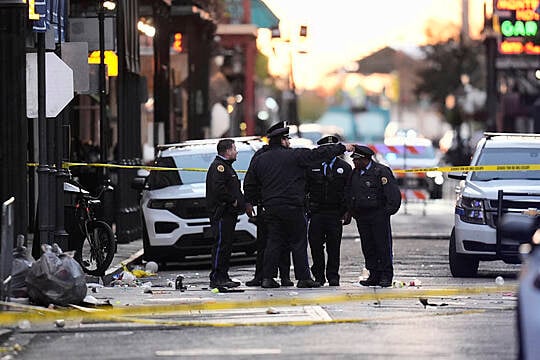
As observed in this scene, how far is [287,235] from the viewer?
1791 centimetres

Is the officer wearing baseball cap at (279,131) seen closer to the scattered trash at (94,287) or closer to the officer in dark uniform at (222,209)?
the officer in dark uniform at (222,209)

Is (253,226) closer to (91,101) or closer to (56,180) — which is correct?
(56,180)

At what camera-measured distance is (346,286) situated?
18219 millimetres

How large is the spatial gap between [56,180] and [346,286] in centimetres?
384

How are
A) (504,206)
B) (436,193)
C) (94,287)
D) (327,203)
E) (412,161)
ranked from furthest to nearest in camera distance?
(412,161)
(436,193)
(504,206)
(327,203)
(94,287)

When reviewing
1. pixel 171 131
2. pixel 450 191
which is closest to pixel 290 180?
pixel 171 131

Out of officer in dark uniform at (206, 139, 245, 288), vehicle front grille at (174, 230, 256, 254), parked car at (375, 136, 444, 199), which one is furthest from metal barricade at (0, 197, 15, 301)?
parked car at (375, 136, 444, 199)

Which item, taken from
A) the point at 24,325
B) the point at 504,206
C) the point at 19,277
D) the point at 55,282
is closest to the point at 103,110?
the point at 504,206

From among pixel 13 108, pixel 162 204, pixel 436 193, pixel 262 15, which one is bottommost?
pixel 436 193

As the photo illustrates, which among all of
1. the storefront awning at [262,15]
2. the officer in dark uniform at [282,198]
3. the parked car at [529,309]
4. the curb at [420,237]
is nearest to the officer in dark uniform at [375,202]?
the officer in dark uniform at [282,198]

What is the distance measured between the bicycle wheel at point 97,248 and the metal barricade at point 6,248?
4.90m

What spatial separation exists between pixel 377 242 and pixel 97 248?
3.69m

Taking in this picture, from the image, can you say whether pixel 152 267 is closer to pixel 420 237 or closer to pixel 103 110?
pixel 103 110

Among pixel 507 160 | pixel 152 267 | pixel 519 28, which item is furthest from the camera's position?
pixel 519 28
